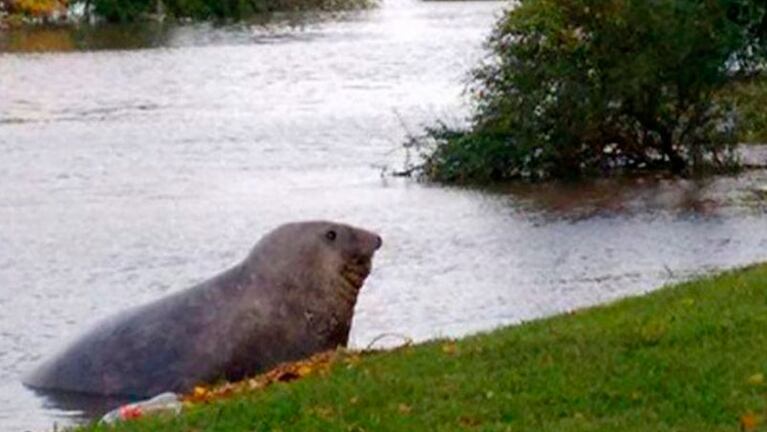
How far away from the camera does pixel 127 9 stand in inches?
4188

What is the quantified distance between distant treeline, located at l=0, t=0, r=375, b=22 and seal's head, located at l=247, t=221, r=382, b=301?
87612 millimetres

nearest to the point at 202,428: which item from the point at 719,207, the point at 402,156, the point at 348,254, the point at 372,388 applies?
the point at 372,388

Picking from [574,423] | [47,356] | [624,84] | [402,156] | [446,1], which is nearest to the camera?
[574,423]

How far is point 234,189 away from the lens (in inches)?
1406

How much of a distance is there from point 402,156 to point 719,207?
30.9 feet

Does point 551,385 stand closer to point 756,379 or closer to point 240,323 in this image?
point 756,379

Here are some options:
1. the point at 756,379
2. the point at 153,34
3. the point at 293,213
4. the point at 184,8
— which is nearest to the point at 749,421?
the point at 756,379

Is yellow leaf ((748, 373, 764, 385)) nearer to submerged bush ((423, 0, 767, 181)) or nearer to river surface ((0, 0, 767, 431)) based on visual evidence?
river surface ((0, 0, 767, 431))

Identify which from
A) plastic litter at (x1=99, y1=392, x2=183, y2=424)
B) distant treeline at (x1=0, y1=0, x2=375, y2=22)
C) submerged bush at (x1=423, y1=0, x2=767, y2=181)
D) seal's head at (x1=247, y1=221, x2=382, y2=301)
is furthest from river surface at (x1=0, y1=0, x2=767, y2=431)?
distant treeline at (x1=0, y1=0, x2=375, y2=22)

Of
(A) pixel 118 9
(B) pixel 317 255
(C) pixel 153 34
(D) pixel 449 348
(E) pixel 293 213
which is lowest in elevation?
(A) pixel 118 9

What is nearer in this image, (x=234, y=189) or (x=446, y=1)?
(x=234, y=189)

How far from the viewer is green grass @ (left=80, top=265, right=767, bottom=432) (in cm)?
1102

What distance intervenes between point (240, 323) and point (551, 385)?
6.55m

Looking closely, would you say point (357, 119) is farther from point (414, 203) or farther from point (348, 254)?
point (348, 254)
